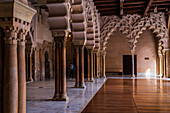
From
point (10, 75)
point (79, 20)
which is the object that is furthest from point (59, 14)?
point (10, 75)

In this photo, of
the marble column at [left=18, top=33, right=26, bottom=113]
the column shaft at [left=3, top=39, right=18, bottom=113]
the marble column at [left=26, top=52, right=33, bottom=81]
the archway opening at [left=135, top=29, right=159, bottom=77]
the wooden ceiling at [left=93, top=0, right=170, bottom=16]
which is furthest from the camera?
the archway opening at [left=135, top=29, right=159, bottom=77]

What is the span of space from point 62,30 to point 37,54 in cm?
826

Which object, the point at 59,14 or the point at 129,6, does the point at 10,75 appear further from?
the point at 129,6

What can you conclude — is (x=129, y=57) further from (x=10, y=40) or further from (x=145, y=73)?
(x=10, y=40)

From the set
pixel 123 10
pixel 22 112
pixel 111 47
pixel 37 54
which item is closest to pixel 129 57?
pixel 111 47

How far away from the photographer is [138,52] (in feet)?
63.9

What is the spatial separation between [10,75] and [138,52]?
17764 millimetres

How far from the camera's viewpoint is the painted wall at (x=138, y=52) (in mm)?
19188

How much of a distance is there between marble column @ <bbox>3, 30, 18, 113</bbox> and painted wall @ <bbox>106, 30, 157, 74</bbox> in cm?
1705

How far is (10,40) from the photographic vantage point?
3.02 m

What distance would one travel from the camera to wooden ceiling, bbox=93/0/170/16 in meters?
13.4

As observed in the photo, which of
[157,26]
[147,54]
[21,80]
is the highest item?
[157,26]

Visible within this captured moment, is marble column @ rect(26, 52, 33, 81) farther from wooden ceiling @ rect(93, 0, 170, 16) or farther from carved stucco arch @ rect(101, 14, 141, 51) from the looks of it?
carved stucco arch @ rect(101, 14, 141, 51)

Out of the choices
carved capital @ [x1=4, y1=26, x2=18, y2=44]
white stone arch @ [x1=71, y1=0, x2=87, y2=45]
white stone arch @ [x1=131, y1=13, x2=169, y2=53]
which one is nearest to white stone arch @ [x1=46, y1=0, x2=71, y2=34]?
white stone arch @ [x1=71, y1=0, x2=87, y2=45]
